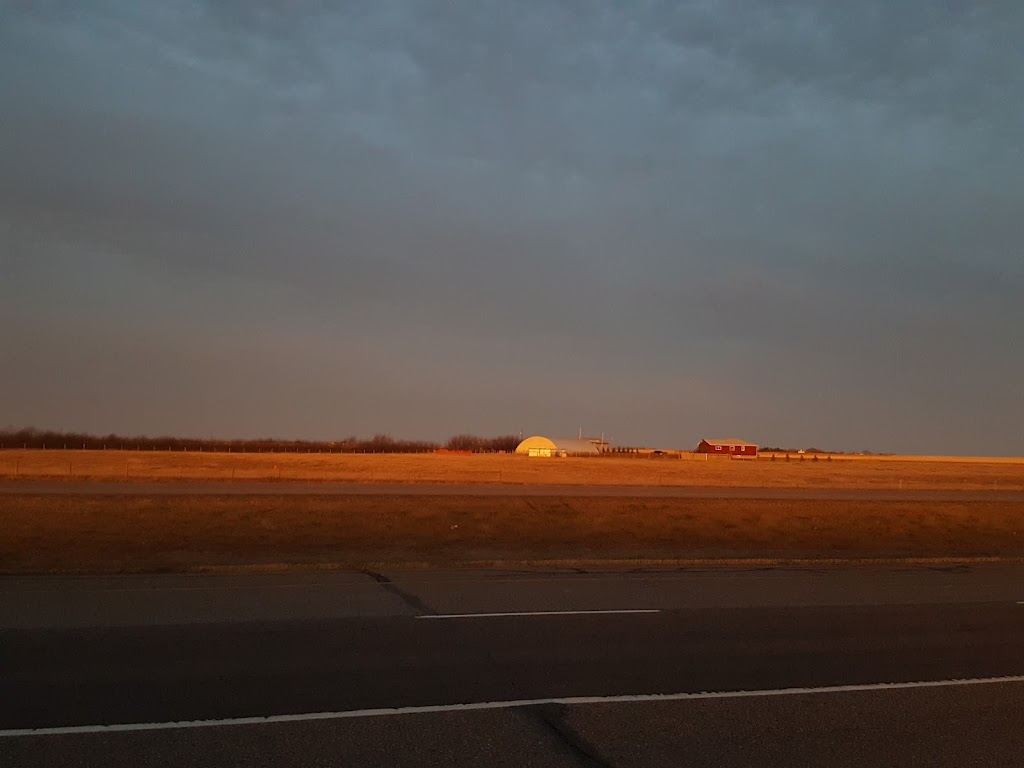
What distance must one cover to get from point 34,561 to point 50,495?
1459 cm

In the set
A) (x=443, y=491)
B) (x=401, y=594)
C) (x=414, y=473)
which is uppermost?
(x=414, y=473)

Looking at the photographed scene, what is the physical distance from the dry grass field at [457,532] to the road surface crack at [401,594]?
2887 mm

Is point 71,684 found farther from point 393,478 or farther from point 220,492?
point 393,478

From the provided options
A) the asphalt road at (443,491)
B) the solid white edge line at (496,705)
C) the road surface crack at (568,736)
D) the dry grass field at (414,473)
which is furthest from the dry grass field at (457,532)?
the dry grass field at (414,473)

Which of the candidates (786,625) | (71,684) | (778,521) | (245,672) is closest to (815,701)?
(786,625)

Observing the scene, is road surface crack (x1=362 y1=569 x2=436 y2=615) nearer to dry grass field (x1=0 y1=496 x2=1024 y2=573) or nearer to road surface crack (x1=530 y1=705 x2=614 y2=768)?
dry grass field (x1=0 y1=496 x2=1024 y2=573)

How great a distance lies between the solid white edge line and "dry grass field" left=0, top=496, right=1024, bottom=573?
12667 millimetres

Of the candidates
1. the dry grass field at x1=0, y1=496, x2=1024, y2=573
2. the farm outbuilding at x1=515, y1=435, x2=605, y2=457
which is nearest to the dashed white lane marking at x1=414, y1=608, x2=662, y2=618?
the dry grass field at x1=0, y1=496, x2=1024, y2=573

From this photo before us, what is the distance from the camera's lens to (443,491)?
148 ft

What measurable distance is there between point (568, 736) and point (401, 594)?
8521 millimetres

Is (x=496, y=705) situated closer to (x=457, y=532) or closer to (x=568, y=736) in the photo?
(x=568, y=736)

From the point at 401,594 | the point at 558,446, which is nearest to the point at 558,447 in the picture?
the point at 558,446

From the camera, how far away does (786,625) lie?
43.7ft

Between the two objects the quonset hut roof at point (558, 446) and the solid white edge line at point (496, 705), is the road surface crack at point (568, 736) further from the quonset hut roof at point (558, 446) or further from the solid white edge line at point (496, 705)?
the quonset hut roof at point (558, 446)
